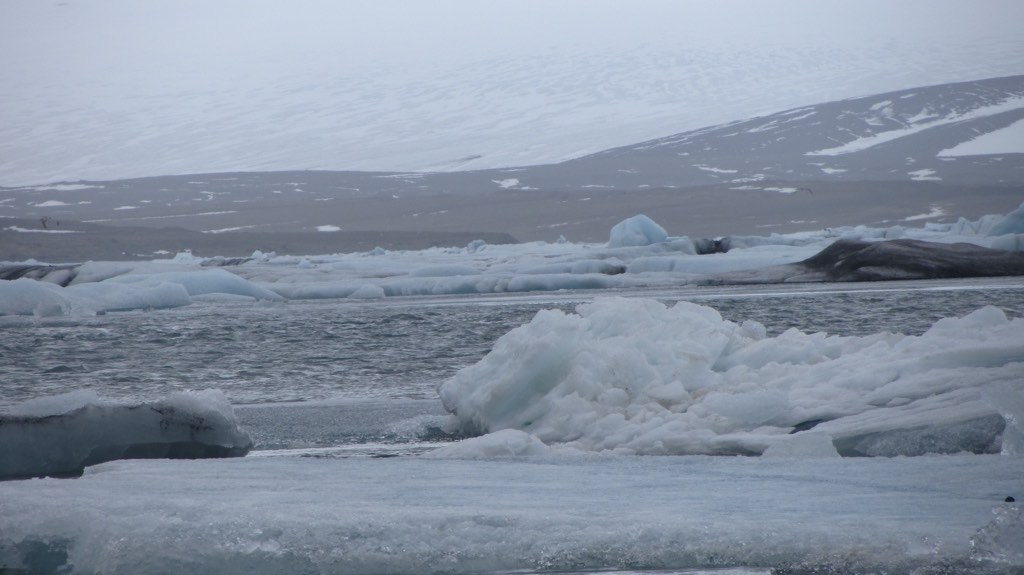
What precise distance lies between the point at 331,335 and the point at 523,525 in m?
8.47

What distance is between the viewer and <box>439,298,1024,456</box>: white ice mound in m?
4.08

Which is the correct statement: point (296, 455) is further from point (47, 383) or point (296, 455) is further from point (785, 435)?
point (47, 383)

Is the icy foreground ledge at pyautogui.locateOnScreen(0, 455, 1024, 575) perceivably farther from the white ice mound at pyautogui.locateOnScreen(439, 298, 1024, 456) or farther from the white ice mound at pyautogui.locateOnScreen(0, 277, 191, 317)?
the white ice mound at pyautogui.locateOnScreen(0, 277, 191, 317)

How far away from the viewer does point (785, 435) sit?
4.23 meters

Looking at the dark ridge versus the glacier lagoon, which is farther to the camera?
the dark ridge

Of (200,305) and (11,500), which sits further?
(200,305)

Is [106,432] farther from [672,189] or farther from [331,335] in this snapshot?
[672,189]

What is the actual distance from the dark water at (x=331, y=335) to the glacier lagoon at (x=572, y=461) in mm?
63

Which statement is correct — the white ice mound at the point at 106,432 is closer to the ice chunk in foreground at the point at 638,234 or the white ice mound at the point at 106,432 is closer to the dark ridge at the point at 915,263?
the dark ridge at the point at 915,263

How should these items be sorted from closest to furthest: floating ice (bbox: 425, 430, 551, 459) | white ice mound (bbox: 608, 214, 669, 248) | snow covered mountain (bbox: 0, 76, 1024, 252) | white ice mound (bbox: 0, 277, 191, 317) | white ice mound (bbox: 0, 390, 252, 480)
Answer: floating ice (bbox: 425, 430, 551, 459), white ice mound (bbox: 0, 390, 252, 480), white ice mound (bbox: 0, 277, 191, 317), white ice mound (bbox: 608, 214, 669, 248), snow covered mountain (bbox: 0, 76, 1024, 252)

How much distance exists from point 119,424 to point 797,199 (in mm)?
41155

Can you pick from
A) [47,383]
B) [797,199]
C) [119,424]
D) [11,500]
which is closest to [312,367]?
[47,383]

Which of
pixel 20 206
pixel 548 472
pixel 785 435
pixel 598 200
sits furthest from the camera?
pixel 20 206

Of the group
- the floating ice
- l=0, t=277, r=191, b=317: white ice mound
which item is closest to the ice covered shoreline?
l=0, t=277, r=191, b=317: white ice mound
